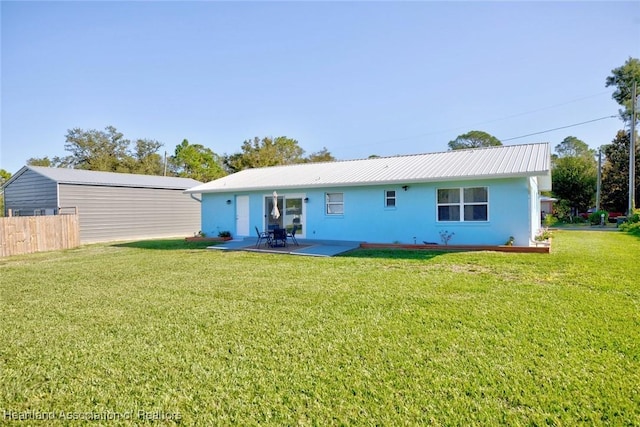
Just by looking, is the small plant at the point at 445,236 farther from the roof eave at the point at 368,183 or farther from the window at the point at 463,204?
the roof eave at the point at 368,183

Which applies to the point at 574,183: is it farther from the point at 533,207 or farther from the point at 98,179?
the point at 98,179

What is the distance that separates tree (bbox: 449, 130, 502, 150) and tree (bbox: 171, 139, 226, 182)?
3523 cm

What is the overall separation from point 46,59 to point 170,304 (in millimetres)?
13582

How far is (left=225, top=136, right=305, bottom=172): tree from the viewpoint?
3475 cm

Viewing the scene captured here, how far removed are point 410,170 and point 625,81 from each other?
121ft

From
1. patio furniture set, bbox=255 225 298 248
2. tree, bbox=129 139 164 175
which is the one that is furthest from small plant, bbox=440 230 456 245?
tree, bbox=129 139 164 175

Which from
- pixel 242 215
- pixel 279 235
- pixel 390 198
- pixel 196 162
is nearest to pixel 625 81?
pixel 390 198

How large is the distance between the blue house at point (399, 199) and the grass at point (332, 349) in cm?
402

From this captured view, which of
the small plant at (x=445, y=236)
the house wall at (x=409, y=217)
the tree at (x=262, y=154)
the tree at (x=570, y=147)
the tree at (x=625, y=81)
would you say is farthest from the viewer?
the tree at (x=570, y=147)

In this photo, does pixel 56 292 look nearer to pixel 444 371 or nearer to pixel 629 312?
pixel 444 371

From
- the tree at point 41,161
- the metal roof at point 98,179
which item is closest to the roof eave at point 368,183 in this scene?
the metal roof at point 98,179

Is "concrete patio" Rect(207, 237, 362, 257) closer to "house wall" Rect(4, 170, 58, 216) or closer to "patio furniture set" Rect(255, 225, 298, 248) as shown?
"patio furniture set" Rect(255, 225, 298, 248)

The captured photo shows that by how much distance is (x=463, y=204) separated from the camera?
1212 cm

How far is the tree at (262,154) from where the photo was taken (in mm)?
34750
